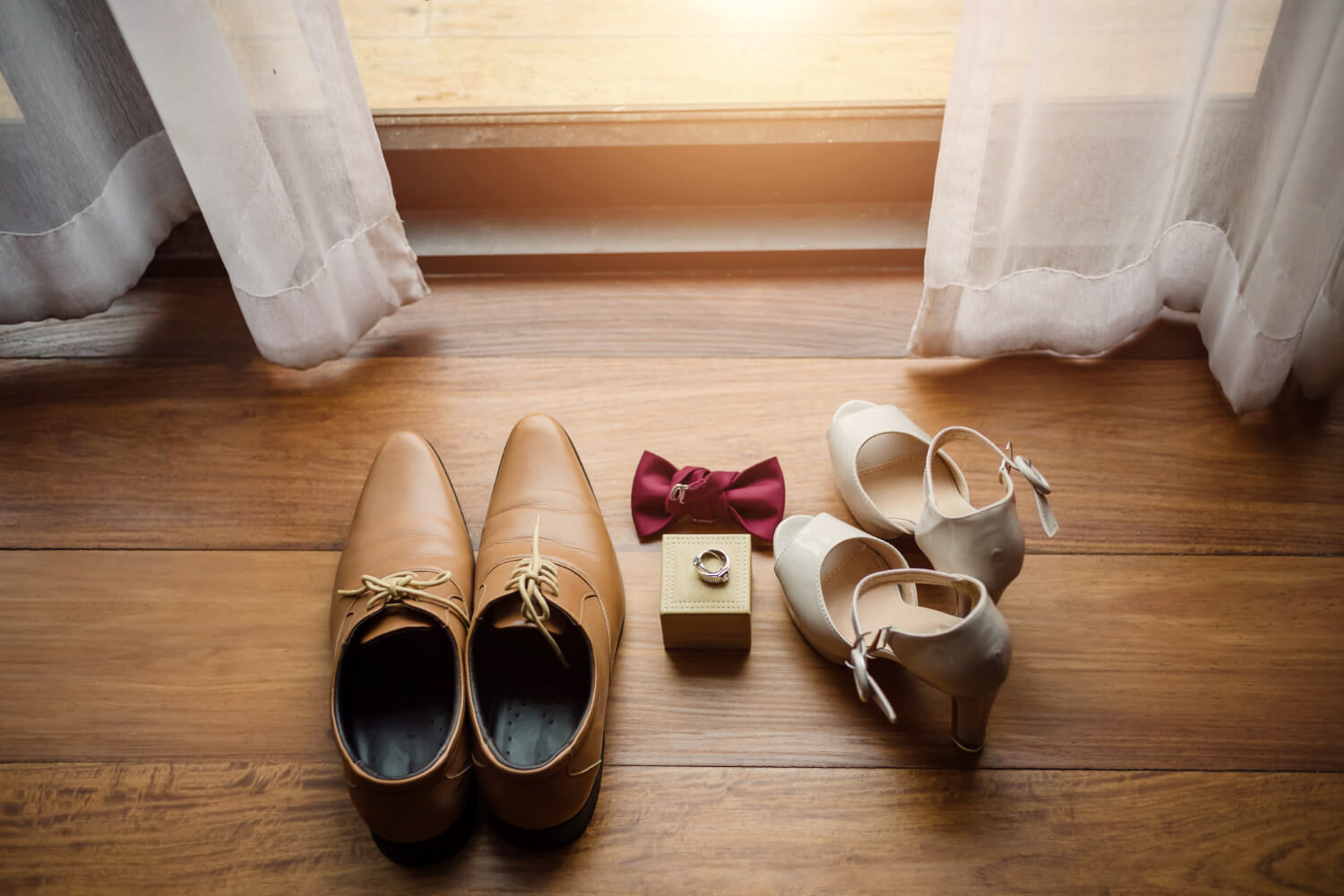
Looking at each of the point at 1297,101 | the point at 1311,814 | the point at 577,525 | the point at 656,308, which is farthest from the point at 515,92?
the point at 1311,814

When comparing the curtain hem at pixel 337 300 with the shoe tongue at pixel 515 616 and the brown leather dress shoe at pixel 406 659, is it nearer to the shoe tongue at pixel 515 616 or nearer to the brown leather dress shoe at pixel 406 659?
the brown leather dress shoe at pixel 406 659

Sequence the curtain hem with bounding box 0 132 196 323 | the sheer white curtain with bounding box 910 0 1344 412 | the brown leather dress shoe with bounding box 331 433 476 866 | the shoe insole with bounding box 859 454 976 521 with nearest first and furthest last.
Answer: the brown leather dress shoe with bounding box 331 433 476 866, the sheer white curtain with bounding box 910 0 1344 412, the shoe insole with bounding box 859 454 976 521, the curtain hem with bounding box 0 132 196 323

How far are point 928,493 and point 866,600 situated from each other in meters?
0.13

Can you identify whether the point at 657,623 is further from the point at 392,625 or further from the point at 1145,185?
the point at 1145,185

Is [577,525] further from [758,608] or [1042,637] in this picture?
[1042,637]

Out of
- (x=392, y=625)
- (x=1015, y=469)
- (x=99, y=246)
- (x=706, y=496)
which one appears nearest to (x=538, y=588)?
(x=392, y=625)

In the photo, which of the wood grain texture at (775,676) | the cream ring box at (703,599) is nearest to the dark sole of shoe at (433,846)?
the wood grain texture at (775,676)

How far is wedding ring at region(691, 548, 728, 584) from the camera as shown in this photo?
904mm

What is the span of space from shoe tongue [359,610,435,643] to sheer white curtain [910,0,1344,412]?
2.19ft

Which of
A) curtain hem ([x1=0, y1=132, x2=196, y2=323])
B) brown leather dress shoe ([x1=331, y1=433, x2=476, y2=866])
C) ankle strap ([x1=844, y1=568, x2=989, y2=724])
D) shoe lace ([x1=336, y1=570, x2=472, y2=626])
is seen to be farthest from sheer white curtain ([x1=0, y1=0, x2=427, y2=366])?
ankle strap ([x1=844, y1=568, x2=989, y2=724])

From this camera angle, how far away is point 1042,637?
0.95m

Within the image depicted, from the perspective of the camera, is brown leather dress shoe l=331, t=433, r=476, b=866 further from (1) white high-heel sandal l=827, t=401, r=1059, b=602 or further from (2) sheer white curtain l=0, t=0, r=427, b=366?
(1) white high-heel sandal l=827, t=401, r=1059, b=602

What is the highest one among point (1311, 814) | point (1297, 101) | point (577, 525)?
point (1297, 101)

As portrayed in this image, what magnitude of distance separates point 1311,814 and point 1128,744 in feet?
A: 0.51
